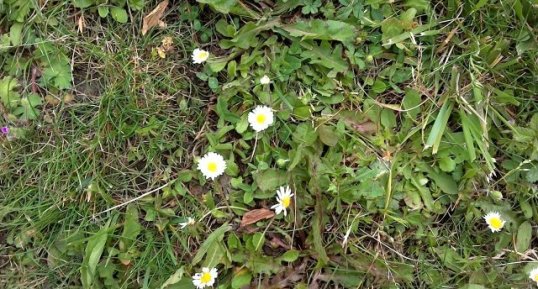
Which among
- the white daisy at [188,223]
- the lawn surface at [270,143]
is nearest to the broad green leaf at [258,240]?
the lawn surface at [270,143]

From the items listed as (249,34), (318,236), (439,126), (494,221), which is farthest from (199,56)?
(494,221)

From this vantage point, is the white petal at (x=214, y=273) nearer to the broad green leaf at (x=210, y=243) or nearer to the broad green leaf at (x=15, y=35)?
the broad green leaf at (x=210, y=243)

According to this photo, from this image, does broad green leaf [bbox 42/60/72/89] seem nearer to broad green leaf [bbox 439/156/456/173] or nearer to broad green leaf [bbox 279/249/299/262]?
broad green leaf [bbox 279/249/299/262]

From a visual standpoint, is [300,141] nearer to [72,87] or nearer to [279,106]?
[279,106]

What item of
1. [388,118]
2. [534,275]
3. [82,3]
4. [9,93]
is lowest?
[534,275]

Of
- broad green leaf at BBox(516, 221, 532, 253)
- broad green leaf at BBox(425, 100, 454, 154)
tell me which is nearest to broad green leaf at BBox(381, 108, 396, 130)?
broad green leaf at BBox(425, 100, 454, 154)

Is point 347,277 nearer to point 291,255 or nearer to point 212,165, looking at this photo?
point 291,255
